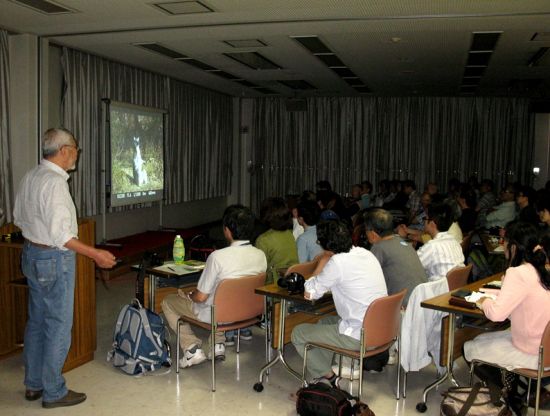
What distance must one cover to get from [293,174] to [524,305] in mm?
10611

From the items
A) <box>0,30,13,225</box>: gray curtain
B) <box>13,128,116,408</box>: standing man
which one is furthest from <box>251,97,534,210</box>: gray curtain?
<box>13,128,116,408</box>: standing man

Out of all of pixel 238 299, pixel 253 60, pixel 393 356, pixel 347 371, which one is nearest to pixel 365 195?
pixel 253 60

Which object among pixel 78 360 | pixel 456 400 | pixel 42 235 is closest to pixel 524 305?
pixel 456 400

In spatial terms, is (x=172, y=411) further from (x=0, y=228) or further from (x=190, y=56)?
(x=190, y=56)

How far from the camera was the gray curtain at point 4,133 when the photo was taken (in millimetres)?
6695

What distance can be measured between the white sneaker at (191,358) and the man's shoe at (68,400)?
2.82 ft

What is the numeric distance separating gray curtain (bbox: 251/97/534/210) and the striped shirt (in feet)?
28.2

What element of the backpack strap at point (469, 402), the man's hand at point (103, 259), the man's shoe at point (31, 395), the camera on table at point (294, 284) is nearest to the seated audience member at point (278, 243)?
the camera on table at point (294, 284)

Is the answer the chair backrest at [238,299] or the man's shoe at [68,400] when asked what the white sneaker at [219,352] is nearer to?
the chair backrest at [238,299]

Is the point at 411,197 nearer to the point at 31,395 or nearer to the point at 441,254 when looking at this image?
the point at 441,254

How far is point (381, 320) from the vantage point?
3.70m

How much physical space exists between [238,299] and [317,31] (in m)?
3.47

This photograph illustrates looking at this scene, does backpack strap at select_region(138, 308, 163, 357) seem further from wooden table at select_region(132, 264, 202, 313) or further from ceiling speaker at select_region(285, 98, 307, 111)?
ceiling speaker at select_region(285, 98, 307, 111)

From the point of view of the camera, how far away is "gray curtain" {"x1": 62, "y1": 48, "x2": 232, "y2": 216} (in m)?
8.08
